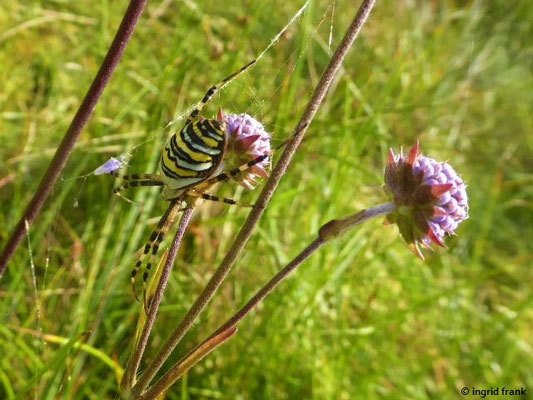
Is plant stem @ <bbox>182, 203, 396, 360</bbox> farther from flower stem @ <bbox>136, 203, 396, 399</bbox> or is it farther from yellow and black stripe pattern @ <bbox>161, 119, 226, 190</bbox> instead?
yellow and black stripe pattern @ <bbox>161, 119, 226, 190</bbox>

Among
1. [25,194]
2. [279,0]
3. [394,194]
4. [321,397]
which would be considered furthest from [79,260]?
[279,0]

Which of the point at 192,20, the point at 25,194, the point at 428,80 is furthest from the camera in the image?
the point at 428,80

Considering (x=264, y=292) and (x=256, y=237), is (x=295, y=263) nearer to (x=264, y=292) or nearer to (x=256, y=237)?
(x=264, y=292)

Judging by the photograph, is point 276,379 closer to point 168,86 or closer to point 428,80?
point 168,86

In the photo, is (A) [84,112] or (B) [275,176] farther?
(A) [84,112]

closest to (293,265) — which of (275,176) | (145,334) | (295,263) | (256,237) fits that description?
(295,263)

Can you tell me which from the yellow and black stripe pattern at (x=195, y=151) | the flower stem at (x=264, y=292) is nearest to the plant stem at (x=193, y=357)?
the flower stem at (x=264, y=292)
